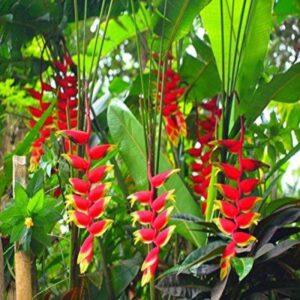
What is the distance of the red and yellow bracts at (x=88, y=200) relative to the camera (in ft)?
3.00

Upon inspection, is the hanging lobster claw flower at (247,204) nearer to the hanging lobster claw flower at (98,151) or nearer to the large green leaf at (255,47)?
the hanging lobster claw flower at (98,151)

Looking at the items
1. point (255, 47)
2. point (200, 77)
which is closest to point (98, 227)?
point (255, 47)

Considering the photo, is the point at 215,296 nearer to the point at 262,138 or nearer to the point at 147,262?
the point at 147,262

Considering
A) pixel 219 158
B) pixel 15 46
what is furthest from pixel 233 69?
pixel 15 46

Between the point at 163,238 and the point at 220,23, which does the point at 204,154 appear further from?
the point at 163,238

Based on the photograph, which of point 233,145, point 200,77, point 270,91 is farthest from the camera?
point 200,77

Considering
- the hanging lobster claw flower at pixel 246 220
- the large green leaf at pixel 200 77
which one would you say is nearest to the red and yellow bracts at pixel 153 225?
the hanging lobster claw flower at pixel 246 220

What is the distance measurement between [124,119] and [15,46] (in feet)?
1.22

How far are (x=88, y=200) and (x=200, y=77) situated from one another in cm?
72

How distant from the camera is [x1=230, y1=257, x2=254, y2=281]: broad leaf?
0.91 metres

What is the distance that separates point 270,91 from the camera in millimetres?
1131

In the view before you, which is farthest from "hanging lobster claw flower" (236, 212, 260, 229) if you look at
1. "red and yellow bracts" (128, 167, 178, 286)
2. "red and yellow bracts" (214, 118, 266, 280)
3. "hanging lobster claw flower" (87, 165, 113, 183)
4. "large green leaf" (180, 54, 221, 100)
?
"large green leaf" (180, 54, 221, 100)

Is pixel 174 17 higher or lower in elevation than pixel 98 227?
higher

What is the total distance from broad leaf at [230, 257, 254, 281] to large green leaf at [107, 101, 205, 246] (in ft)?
0.73
